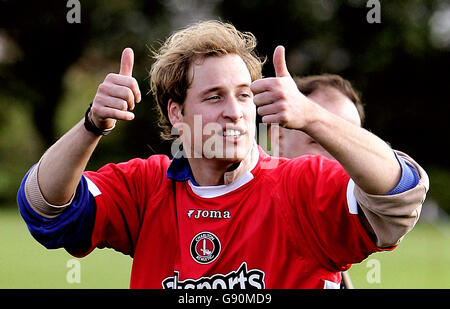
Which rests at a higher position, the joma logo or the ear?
the ear

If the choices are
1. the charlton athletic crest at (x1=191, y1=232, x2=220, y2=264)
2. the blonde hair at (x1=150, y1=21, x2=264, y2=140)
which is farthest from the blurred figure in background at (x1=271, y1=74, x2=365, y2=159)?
the charlton athletic crest at (x1=191, y1=232, x2=220, y2=264)

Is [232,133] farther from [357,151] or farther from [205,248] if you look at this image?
[357,151]

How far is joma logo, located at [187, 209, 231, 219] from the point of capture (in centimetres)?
360

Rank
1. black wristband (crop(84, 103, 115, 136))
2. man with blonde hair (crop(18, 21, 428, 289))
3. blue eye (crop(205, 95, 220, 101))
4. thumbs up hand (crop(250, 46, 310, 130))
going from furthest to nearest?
blue eye (crop(205, 95, 220, 101)) < black wristband (crop(84, 103, 115, 136)) < man with blonde hair (crop(18, 21, 428, 289)) < thumbs up hand (crop(250, 46, 310, 130))

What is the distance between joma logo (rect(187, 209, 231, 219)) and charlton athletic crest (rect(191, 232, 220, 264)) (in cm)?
11

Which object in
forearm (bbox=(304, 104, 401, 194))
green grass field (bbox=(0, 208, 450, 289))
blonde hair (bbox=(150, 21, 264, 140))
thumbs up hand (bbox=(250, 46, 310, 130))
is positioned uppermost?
green grass field (bbox=(0, 208, 450, 289))

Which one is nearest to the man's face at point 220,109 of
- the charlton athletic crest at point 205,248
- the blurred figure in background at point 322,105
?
the charlton athletic crest at point 205,248

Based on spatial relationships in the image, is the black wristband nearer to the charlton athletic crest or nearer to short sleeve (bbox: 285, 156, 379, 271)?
the charlton athletic crest

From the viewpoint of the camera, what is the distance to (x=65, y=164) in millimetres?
3467

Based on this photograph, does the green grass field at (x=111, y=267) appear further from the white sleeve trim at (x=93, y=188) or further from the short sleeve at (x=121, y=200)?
the white sleeve trim at (x=93, y=188)

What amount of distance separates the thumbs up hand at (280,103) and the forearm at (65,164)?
1.05 metres

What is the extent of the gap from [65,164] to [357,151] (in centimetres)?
154

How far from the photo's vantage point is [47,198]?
3.54m

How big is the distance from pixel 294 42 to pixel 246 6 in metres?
2.64
